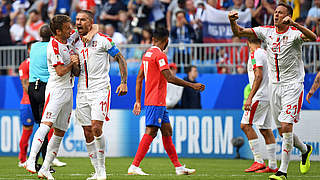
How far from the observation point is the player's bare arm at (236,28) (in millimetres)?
8625

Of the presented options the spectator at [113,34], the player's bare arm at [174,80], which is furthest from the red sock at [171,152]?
the spectator at [113,34]

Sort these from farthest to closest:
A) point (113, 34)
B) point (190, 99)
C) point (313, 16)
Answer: point (113, 34) → point (190, 99) → point (313, 16)

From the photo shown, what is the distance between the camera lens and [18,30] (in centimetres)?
1950

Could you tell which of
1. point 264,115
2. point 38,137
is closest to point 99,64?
point 38,137

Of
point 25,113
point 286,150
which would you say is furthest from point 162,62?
point 25,113

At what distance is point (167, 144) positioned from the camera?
32.9 ft

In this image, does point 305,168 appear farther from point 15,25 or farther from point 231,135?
point 15,25

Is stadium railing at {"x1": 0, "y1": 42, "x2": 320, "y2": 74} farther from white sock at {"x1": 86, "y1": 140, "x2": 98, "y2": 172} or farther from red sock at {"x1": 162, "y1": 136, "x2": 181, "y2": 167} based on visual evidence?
white sock at {"x1": 86, "y1": 140, "x2": 98, "y2": 172}

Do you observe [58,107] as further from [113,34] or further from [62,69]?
[113,34]

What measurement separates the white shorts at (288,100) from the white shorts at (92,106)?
2.66 meters

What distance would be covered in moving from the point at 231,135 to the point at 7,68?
706 cm

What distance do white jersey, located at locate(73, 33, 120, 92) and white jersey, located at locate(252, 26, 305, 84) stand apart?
235 centimetres

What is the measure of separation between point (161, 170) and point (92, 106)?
279 cm

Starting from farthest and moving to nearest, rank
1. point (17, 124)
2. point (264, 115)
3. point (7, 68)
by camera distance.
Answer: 1. point (7, 68)
2. point (17, 124)
3. point (264, 115)
